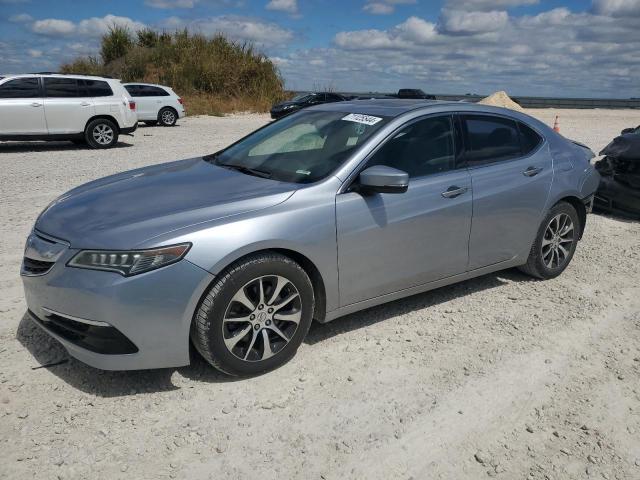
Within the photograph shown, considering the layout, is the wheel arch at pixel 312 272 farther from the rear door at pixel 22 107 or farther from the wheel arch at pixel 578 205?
the rear door at pixel 22 107

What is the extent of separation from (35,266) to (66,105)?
448 inches

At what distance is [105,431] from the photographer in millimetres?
2953

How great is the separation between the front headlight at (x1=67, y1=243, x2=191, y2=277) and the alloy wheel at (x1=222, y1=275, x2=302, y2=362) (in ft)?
1.42

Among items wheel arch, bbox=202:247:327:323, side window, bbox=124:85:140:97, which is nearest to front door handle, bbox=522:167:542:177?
wheel arch, bbox=202:247:327:323

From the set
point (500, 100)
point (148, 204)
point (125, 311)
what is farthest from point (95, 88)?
point (500, 100)

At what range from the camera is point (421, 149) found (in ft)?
13.6

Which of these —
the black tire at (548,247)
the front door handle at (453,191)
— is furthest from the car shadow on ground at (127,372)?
the black tire at (548,247)

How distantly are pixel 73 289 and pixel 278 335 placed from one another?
1.23 meters

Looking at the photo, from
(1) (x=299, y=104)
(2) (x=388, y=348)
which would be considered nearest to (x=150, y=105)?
(1) (x=299, y=104)

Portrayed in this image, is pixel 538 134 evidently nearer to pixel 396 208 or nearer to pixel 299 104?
pixel 396 208

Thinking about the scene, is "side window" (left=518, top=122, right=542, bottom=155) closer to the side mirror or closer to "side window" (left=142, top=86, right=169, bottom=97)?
the side mirror

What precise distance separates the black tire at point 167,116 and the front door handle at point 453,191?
1856 centimetres

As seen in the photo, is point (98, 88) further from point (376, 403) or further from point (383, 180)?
point (376, 403)

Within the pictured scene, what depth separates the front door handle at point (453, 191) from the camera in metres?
4.15
